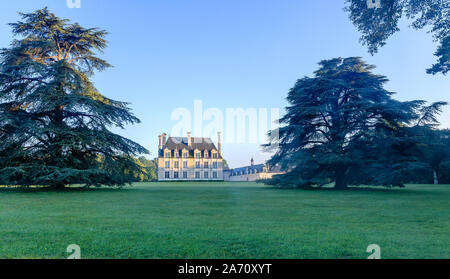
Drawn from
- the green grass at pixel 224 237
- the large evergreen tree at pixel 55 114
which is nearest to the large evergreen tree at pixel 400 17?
the green grass at pixel 224 237

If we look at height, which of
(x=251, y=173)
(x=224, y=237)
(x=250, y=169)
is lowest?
(x=251, y=173)

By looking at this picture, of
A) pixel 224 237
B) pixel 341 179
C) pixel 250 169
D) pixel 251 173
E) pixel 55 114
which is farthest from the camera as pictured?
pixel 250 169

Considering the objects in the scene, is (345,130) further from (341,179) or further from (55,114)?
(55,114)

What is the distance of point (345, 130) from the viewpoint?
17.4 m

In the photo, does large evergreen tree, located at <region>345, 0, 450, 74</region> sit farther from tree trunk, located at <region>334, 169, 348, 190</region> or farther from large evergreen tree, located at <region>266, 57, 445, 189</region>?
tree trunk, located at <region>334, 169, 348, 190</region>

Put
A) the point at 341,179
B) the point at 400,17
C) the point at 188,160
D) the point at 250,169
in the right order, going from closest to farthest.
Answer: the point at 400,17
the point at 341,179
the point at 188,160
the point at 250,169

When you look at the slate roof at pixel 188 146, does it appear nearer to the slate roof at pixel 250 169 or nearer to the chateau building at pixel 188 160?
the chateau building at pixel 188 160

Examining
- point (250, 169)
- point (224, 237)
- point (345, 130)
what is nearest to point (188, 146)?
point (250, 169)

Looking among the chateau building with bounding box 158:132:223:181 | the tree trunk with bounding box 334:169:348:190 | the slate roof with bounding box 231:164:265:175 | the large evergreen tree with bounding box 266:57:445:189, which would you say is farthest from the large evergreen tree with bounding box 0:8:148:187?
the slate roof with bounding box 231:164:265:175

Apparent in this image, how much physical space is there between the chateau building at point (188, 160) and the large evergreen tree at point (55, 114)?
120ft

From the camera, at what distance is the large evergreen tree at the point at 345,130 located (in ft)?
55.9

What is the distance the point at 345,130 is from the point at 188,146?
42.0 metres
